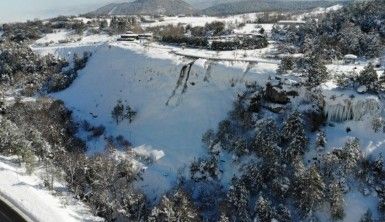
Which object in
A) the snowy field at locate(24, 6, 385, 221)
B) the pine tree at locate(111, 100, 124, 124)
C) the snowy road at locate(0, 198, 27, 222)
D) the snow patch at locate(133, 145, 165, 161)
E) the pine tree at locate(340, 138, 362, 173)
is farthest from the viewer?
the pine tree at locate(111, 100, 124, 124)

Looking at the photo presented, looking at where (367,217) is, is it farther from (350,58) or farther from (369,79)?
(350,58)

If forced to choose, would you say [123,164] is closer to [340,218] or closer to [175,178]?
[175,178]

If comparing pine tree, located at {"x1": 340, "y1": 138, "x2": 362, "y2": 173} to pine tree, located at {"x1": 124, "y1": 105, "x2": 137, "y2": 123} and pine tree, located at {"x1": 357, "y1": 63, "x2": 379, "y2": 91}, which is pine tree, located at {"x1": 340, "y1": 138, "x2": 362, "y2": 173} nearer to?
pine tree, located at {"x1": 357, "y1": 63, "x2": 379, "y2": 91}

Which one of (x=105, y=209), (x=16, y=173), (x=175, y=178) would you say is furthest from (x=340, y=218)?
(x=16, y=173)

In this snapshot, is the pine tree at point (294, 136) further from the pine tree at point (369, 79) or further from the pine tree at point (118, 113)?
the pine tree at point (118, 113)

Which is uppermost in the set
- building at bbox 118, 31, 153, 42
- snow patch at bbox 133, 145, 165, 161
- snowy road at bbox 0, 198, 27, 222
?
building at bbox 118, 31, 153, 42

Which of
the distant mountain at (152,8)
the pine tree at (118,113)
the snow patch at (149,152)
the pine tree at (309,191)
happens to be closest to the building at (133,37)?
the pine tree at (118,113)

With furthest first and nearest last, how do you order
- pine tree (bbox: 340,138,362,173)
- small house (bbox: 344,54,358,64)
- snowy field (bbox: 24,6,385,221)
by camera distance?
small house (bbox: 344,54,358,64), snowy field (bbox: 24,6,385,221), pine tree (bbox: 340,138,362,173)

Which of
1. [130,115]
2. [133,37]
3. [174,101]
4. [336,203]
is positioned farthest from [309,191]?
[133,37]

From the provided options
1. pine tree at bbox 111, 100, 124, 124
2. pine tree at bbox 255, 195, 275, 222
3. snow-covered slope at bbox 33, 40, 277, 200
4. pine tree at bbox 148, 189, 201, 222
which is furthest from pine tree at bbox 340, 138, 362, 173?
pine tree at bbox 111, 100, 124, 124
